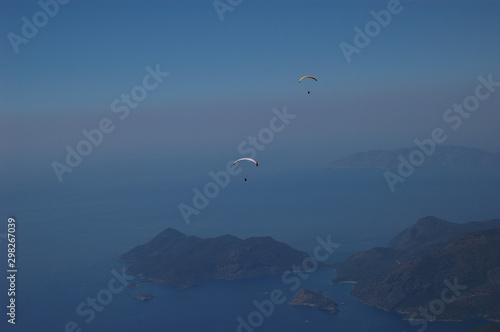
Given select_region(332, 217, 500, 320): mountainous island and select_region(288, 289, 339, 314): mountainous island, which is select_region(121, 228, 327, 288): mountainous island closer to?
select_region(332, 217, 500, 320): mountainous island

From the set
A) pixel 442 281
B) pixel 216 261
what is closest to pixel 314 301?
pixel 442 281

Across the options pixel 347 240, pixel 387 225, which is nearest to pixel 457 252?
pixel 347 240

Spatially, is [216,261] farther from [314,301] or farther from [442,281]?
[442,281]

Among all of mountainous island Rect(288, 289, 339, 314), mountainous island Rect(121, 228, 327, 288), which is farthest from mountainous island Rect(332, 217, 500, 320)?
mountainous island Rect(121, 228, 327, 288)

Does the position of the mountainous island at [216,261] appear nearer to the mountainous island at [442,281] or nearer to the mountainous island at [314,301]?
the mountainous island at [442,281]

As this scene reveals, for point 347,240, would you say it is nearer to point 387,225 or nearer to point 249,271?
point 387,225

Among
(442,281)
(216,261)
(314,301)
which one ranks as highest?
(216,261)
